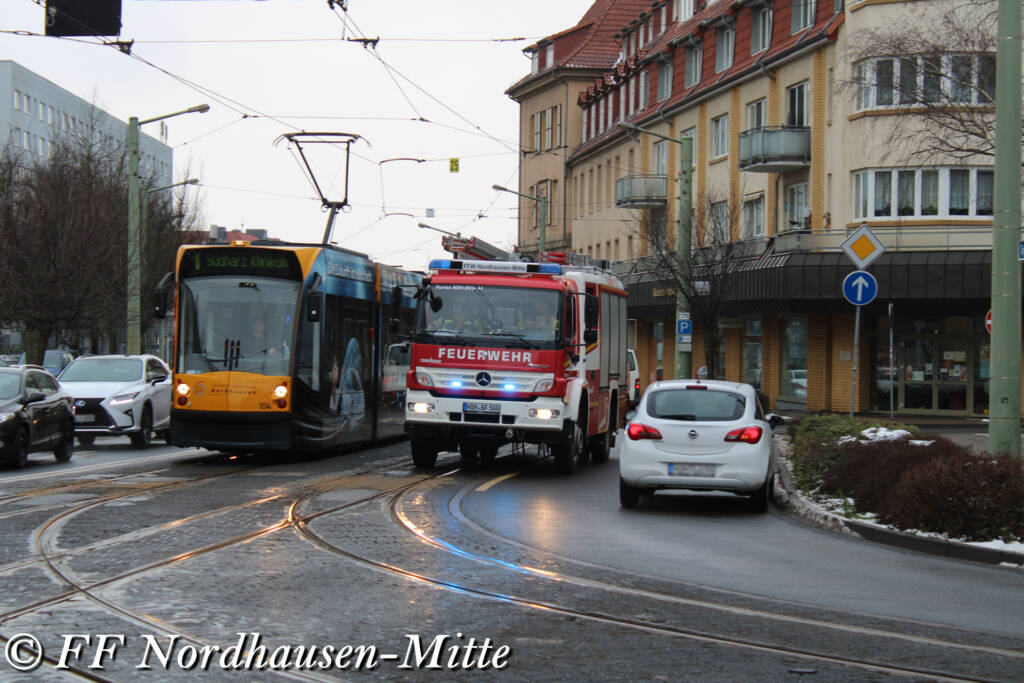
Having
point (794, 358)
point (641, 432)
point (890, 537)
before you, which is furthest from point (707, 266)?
point (890, 537)

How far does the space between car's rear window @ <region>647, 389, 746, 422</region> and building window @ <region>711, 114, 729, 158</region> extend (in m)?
32.6

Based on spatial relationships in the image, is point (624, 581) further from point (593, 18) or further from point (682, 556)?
point (593, 18)

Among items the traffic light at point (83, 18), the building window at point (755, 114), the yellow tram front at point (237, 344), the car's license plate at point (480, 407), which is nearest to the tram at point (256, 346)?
the yellow tram front at point (237, 344)

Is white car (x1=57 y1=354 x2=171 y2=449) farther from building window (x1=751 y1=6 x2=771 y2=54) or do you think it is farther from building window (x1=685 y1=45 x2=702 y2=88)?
building window (x1=685 y1=45 x2=702 y2=88)

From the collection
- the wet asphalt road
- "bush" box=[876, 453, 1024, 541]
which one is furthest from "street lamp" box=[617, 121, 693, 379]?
"bush" box=[876, 453, 1024, 541]

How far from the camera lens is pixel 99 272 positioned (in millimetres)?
37750

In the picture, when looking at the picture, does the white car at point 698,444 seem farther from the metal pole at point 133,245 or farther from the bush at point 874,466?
the metal pole at point 133,245

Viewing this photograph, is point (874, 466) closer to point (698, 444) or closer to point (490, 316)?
point (698, 444)

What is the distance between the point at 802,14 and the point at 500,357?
2693cm

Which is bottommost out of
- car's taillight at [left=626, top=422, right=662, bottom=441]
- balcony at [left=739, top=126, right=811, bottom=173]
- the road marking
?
the road marking

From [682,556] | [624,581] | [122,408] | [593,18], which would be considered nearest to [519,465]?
[122,408]

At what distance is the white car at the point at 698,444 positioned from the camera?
47.3 feet

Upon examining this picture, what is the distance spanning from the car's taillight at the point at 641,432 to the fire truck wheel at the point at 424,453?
507cm

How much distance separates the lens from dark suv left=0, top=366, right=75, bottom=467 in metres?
19.7
